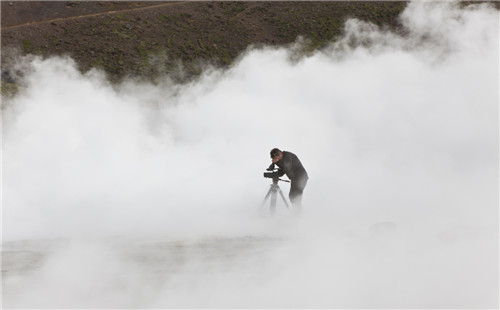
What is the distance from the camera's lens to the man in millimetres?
7288

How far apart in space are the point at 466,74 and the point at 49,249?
11864mm

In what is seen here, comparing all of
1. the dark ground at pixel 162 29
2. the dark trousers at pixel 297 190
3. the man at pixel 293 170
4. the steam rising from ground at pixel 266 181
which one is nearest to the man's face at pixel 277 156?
the man at pixel 293 170

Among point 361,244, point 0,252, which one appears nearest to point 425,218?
point 361,244

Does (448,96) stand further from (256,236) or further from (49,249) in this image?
(49,249)

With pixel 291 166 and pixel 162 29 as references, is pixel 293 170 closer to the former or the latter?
pixel 291 166

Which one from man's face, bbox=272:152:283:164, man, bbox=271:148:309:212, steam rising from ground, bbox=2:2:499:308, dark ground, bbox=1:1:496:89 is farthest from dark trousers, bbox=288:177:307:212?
dark ground, bbox=1:1:496:89

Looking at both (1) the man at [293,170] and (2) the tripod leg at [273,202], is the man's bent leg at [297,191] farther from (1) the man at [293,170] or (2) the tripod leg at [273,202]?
(2) the tripod leg at [273,202]

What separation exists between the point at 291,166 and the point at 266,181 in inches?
117

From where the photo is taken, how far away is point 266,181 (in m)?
10.4

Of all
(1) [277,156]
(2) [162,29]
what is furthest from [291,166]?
(2) [162,29]

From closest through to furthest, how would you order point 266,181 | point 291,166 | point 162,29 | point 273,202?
1. point 291,166
2. point 273,202
3. point 266,181
4. point 162,29

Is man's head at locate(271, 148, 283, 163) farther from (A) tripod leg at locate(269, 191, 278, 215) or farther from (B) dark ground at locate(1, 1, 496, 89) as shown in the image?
(B) dark ground at locate(1, 1, 496, 89)

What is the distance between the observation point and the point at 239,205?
8969 mm

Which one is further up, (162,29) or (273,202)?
(162,29)
